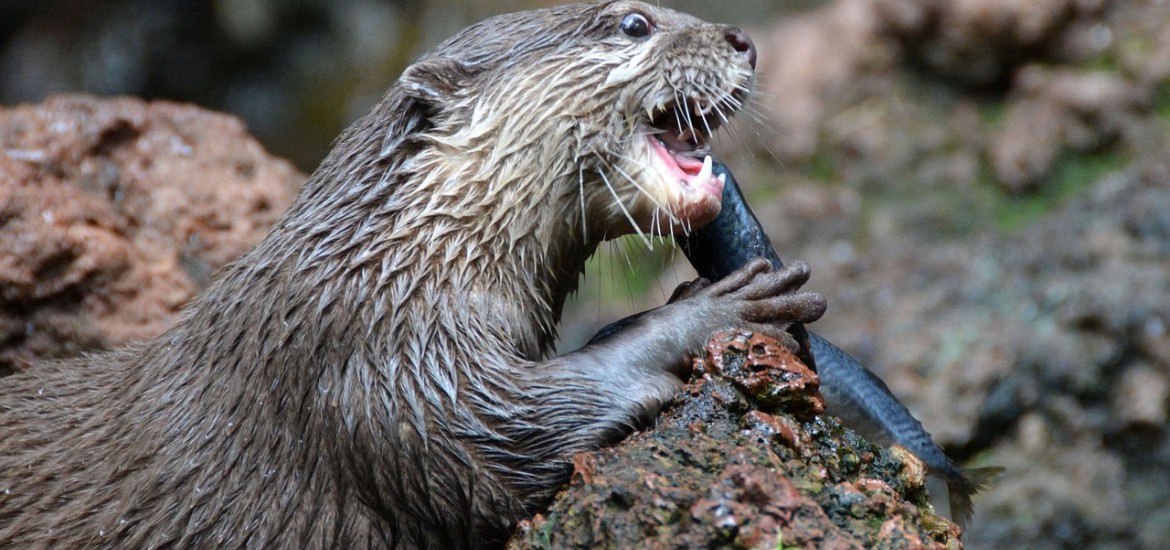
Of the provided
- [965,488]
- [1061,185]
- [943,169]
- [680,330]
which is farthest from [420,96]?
[943,169]

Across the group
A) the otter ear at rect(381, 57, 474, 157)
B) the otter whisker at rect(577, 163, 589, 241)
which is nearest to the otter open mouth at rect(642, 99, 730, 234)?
the otter whisker at rect(577, 163, 589, 241)

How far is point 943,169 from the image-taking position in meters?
6.55

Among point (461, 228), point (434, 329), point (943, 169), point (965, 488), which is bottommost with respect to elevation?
point (965, 488)

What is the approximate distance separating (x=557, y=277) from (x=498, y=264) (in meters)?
0.24

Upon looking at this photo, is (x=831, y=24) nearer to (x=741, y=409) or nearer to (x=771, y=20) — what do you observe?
(x=771, y=20)

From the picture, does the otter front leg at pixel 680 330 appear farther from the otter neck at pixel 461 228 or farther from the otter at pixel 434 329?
the otter neck at pixel 461 228

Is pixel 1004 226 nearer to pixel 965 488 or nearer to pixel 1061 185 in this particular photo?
pixel 1061 185

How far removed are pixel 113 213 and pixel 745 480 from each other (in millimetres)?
2498

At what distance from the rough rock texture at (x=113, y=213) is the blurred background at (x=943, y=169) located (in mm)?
1265

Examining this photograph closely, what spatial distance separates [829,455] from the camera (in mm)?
2395

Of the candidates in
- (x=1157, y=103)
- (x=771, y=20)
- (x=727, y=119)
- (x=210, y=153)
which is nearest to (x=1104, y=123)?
(x=1157, y=103)

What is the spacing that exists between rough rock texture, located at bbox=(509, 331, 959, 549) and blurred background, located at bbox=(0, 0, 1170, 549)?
0.53 metres

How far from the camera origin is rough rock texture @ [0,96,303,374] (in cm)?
360

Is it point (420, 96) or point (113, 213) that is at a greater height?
point (420, 96)
